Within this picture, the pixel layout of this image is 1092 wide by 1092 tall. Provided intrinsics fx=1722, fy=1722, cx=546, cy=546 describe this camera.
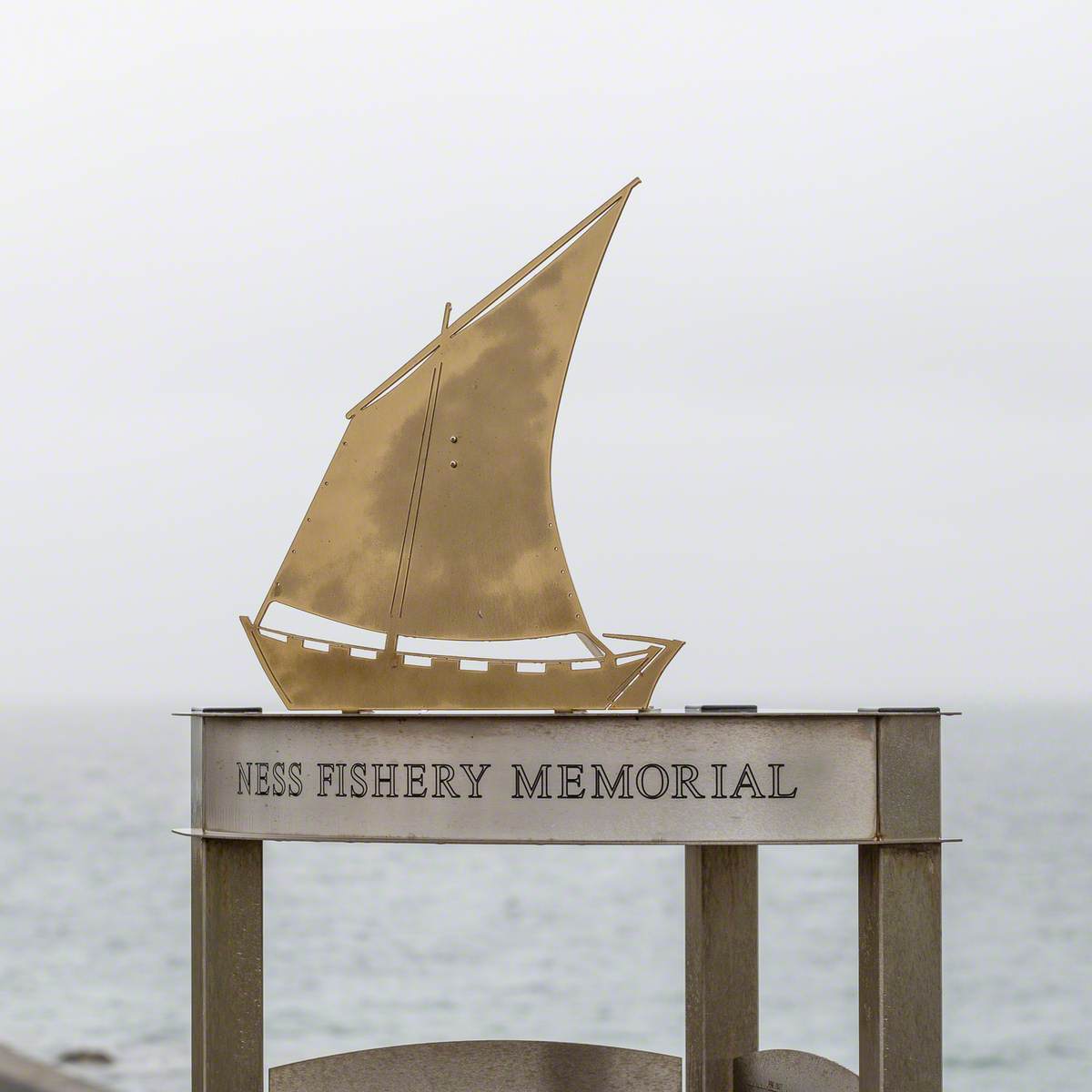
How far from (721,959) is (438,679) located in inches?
143

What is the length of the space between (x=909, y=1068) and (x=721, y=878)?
9.75 ft

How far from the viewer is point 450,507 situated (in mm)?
10500

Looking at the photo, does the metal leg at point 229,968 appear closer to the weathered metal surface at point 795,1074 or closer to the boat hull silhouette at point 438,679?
the boat hull silhouette at point 438,679

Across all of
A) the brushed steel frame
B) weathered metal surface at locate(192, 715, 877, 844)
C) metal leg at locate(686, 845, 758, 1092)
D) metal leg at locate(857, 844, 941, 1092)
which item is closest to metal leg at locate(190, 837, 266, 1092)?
the brushed steel frame

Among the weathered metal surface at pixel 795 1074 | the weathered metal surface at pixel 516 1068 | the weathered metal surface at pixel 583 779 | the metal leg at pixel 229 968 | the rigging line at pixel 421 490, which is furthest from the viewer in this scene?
the weathered metal surface at pixel 516 1068

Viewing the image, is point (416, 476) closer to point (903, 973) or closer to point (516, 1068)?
point (903, 973)

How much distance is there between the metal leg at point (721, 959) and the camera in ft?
40.3

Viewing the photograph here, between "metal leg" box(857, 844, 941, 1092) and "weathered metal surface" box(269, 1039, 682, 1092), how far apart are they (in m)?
3.19

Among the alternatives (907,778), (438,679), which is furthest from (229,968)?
Answer: (907,778)

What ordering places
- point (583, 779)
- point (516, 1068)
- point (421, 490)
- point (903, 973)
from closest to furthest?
point (903, 973), point (583, 779), point (421, 490), point (516, 1068)

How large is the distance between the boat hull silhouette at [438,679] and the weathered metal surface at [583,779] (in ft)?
0.93

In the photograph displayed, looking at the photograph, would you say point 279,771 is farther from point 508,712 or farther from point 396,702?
point 508,712

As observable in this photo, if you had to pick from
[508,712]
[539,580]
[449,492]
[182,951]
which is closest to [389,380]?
[449,492]

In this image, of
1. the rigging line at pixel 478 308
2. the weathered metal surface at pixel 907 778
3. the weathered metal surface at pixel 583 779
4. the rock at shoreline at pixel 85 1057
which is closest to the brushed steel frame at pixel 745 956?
the weathered metal surface at pixel 907 778
